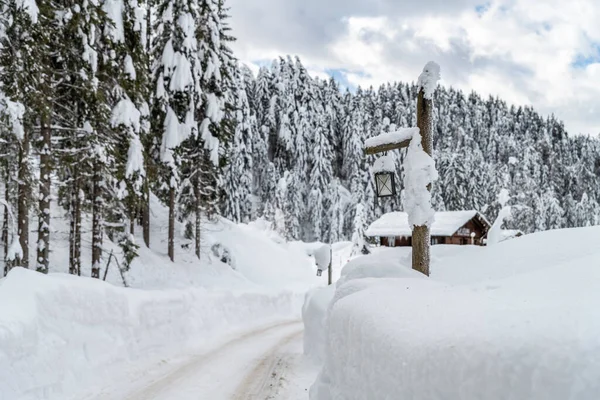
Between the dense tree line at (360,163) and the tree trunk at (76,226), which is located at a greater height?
the dense tree line at (360,163)

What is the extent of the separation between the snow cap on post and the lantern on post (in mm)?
1313

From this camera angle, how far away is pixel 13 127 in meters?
10.1

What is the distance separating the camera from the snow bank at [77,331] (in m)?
6.49

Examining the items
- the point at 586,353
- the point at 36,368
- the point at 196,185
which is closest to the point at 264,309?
the point at 196,185

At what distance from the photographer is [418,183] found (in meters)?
7.05

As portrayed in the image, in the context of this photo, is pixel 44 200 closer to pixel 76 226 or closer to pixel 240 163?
pixel 76 226

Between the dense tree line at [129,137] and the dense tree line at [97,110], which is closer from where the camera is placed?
the dense tree line at [97,110]

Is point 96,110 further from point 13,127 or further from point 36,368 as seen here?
point 36,368

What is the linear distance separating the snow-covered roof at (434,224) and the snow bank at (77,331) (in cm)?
2505

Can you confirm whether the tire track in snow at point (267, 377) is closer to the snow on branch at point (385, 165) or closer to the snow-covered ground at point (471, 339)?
the snow-covered ground at point (471, 339)

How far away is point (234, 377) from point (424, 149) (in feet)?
18.8

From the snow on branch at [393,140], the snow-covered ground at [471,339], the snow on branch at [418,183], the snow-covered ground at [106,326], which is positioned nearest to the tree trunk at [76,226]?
the snow-covered ground at [106,326]

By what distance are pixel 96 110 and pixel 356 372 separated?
12.5 m

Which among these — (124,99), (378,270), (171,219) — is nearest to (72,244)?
(124,99)
